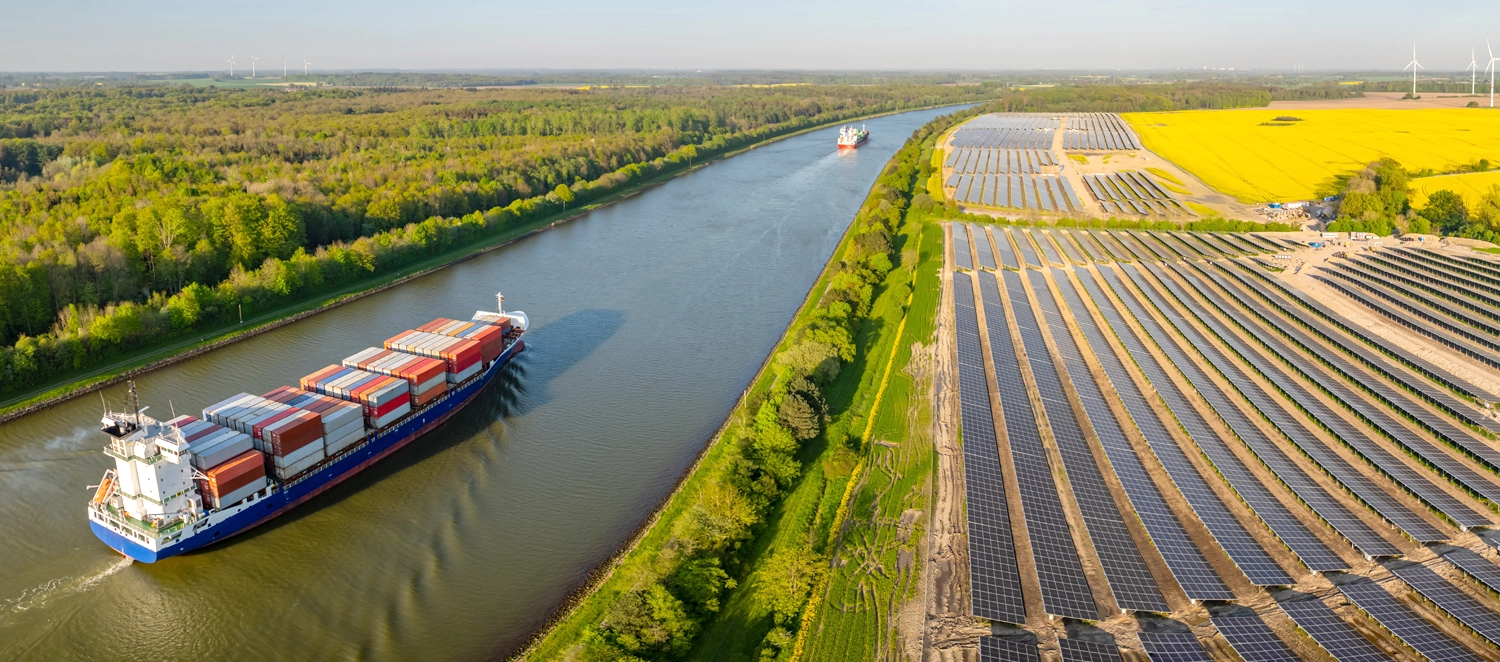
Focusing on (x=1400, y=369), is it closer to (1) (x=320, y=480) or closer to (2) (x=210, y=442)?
(1) (x=320, y=480)

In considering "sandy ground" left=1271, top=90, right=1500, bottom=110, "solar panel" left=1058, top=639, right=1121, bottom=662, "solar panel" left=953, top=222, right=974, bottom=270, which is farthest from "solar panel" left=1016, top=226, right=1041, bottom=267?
"sandy ground" left=1271, top=90, right=1500, bottom=110

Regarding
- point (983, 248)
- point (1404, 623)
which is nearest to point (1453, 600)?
point (1404, 623)

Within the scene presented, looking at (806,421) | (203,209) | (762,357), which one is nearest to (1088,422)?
(806,421)

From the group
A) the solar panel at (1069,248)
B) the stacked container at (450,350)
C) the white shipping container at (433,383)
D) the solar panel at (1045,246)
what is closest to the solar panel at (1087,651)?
the white shipping container at (433,383)

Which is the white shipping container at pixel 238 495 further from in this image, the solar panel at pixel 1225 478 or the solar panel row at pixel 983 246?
the solar panel row at pixel 983 246

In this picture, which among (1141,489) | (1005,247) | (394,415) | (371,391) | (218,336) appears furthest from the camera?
(1005,247)

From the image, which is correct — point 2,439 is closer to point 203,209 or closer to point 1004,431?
point 203,209
